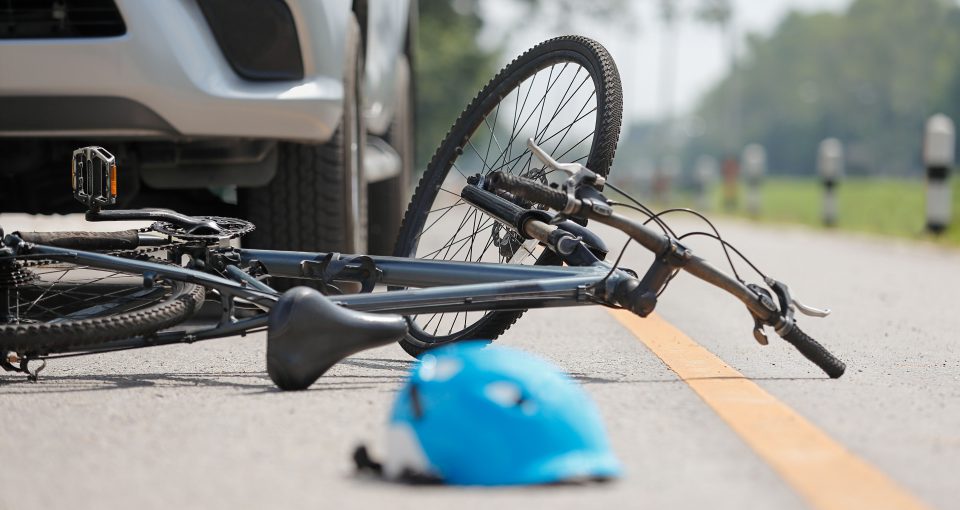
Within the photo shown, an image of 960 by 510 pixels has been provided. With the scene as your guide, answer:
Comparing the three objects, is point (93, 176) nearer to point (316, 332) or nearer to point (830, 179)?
point (316, 332)

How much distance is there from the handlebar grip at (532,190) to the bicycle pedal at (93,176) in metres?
1.08

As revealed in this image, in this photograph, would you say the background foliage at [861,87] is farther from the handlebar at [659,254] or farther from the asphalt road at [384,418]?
the handlebar at [659,254]

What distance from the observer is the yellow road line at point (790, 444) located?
103 inches

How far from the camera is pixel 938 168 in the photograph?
12.7m

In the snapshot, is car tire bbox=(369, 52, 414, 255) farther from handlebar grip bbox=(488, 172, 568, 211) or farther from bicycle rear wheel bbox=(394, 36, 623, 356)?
handlebar grip bbox=(488, 172, 568, 211)

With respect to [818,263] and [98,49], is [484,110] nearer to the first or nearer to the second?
[98,49]

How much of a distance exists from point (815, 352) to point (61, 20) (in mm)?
2592

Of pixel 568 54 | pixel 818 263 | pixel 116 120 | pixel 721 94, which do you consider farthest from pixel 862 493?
pixel 721 94

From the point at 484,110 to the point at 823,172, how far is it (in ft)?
42.1

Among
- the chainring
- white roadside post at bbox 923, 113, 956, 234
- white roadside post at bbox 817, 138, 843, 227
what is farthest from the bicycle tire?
white roadside post at bbox 817, 138, 843, 227

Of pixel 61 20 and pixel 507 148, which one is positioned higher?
pixel 61 20

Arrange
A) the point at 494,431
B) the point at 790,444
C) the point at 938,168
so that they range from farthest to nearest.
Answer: the point at 938,168 → the point at 790,444 → the point at 494,431

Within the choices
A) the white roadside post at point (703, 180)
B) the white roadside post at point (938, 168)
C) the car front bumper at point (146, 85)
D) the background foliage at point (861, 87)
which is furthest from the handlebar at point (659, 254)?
the background foliage at point (861, 87)

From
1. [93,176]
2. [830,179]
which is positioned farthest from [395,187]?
[830,179]
